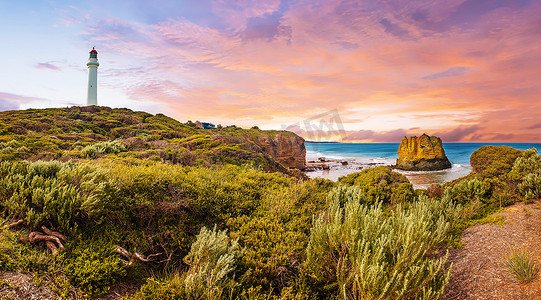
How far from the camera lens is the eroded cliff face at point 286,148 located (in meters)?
44.0

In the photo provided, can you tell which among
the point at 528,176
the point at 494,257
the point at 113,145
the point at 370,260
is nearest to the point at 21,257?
the point at 370,260

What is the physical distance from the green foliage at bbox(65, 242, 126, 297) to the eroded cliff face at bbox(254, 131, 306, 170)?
38.5 meters

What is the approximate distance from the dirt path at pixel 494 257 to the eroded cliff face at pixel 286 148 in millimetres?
36304

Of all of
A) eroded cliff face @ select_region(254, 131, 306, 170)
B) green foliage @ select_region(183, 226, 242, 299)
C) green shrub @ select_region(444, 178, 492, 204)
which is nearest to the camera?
green foliage @ select_region(183, 226, 242, 299)

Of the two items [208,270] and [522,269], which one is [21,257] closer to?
[208,270]

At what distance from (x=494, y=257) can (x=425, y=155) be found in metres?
45.2

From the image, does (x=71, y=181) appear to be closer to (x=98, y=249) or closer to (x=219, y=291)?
(x=98, y=249)

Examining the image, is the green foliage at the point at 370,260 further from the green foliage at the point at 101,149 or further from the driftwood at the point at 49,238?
the green foliage at the point at 101,149

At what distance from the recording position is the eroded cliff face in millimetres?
43969

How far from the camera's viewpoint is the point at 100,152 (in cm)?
1025

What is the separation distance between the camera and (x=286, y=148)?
158 ft

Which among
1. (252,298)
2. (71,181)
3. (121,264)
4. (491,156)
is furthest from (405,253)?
(491,156)

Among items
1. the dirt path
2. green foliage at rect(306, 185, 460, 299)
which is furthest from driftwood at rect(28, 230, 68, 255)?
the dirt path

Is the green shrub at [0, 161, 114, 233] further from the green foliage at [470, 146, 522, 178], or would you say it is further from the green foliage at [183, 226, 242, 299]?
the green foliage at [470, 146, 522, 178]
